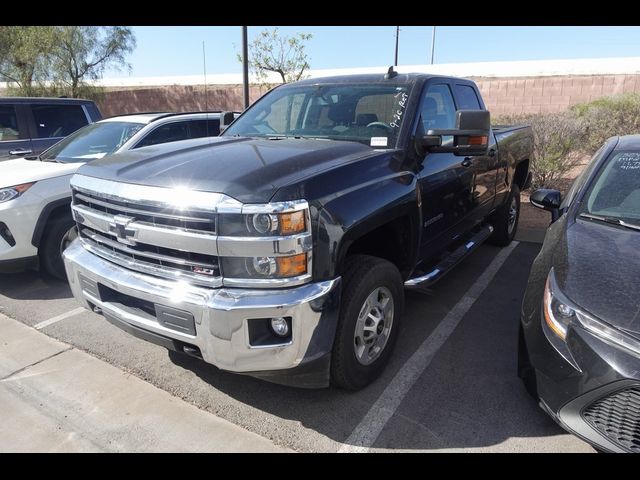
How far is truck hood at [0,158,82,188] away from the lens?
4.43 m

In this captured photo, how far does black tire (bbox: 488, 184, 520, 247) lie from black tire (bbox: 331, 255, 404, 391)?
3151 millimetres

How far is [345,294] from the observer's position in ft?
8.52

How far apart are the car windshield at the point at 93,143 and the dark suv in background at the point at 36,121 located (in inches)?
61.6

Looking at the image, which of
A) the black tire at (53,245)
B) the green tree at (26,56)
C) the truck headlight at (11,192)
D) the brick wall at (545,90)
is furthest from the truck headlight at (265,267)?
the green tree at (26,56)

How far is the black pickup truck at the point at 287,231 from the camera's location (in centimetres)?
228

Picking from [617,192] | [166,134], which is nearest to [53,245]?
[166,134]

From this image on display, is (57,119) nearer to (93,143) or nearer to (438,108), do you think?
(93,143)

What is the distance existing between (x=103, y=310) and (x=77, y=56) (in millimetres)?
21652

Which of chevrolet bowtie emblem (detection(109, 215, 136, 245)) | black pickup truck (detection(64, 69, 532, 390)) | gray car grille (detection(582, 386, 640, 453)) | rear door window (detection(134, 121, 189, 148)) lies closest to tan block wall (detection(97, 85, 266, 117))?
rear door window (detection(134, 121, 189, 148))

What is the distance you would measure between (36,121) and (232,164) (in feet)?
20.8

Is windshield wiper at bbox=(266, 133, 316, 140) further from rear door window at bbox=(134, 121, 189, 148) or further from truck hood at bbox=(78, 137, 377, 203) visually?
rear door window at bbox=(134, 121, 189, 148)
